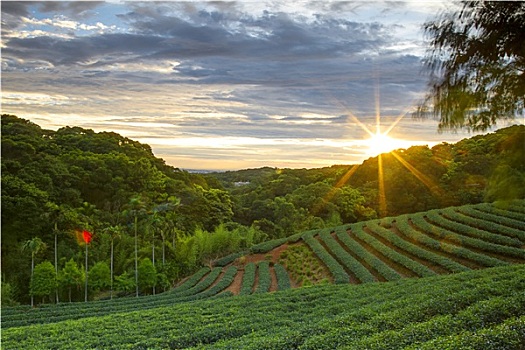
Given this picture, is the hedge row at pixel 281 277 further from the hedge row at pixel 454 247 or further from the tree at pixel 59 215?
the tree at pixel 59 215

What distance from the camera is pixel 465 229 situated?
24719 millimetres

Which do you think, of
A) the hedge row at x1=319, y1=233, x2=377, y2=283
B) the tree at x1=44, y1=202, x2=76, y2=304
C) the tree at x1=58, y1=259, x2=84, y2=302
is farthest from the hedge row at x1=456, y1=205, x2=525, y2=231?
the tree at x1=44, y1=202, x2=76, y2=304

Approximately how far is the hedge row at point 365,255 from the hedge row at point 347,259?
43 centimetres

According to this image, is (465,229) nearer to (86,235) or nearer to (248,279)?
(248,279)

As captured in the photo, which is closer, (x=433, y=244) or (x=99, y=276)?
(x=433, y=244)

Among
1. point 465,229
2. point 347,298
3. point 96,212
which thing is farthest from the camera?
point 96,212

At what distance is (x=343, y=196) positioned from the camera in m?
40.2

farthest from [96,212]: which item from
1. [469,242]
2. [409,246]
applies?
[469,242]

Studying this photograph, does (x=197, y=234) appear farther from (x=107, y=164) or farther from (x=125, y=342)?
(x=125, y=342)

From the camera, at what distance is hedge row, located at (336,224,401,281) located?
20484 mm

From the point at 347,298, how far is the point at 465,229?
13.2m

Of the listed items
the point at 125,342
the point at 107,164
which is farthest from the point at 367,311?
the point at 107,164

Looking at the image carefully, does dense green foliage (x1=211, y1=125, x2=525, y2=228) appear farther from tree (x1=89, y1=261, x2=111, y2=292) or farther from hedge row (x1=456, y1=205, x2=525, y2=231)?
tree (x1=89, y1=261, x2=111, y2=292)

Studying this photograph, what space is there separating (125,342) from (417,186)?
105ft
